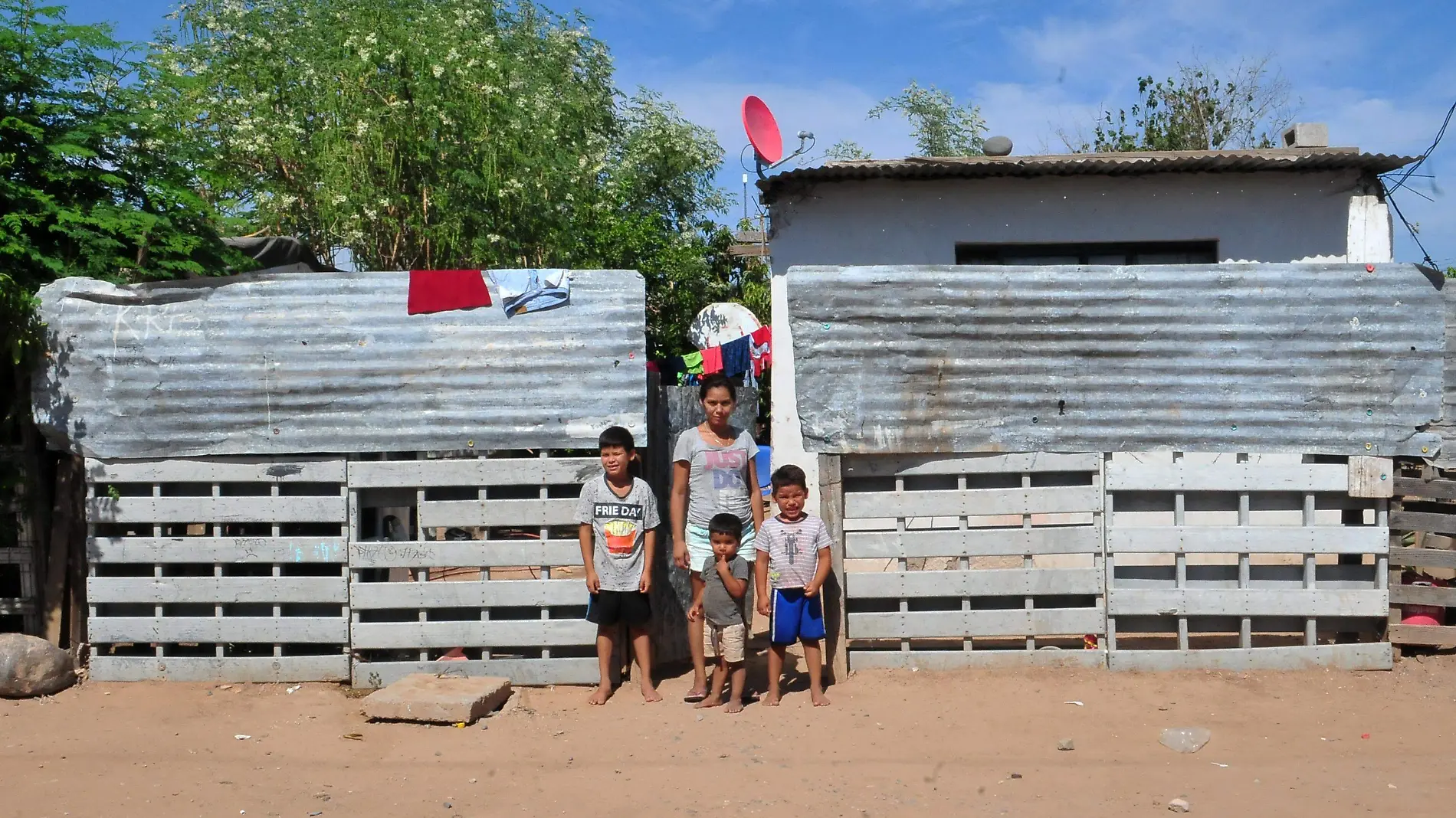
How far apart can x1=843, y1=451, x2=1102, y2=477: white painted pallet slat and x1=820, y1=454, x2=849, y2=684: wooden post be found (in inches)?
4.1

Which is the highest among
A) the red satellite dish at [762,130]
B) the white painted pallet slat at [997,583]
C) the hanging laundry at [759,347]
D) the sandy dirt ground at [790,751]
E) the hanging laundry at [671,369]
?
the red satellite dish at [762,130]

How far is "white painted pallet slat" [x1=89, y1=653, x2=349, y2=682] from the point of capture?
595 cm

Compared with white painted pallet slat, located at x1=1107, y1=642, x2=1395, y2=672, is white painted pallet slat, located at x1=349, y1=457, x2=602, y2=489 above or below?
above

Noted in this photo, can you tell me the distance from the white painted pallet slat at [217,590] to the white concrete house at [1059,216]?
17.1ft

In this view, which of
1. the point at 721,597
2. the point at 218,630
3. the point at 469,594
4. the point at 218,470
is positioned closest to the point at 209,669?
the point at 218,630

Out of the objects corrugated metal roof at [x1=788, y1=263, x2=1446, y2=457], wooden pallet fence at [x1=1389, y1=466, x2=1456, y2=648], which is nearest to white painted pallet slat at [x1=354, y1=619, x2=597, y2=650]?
corrugated metal roof at [x1=788, y1=263, x2=1446, y2=457]

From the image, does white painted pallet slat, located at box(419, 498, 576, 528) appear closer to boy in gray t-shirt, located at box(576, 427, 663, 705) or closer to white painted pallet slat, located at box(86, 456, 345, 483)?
boy in gray t-shirt, located at box(576, 427, 663, 705)

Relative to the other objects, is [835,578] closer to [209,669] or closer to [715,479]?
[715,479]

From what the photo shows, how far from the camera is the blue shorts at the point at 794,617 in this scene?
5488mm

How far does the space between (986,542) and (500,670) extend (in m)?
2.82

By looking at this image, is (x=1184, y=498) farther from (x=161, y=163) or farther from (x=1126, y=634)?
(x=161, y=163)

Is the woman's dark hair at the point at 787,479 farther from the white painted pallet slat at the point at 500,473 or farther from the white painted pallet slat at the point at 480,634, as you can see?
the white painted pallet slat at the point at 480,634

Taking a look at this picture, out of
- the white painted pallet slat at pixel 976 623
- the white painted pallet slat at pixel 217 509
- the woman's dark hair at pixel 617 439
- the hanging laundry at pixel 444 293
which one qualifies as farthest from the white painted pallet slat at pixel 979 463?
the white painted pallet slat at pixel 217 509

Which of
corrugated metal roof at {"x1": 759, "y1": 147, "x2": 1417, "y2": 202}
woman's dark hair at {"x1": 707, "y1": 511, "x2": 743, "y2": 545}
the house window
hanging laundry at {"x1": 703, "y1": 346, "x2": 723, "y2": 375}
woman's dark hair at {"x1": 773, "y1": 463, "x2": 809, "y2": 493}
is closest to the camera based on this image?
woman's dark hair at {"x1": 707, "y1": 511, "x2": 743, "y2": 545}
